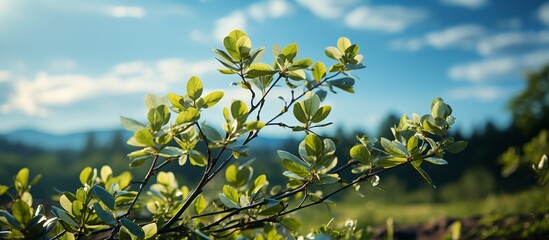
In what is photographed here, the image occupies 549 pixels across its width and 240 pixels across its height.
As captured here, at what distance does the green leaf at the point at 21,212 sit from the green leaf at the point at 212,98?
467 millimetres

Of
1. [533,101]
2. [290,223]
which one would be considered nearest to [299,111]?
[290,223]

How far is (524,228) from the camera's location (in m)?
3.70

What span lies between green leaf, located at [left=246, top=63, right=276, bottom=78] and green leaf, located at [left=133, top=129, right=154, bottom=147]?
0.30 meters

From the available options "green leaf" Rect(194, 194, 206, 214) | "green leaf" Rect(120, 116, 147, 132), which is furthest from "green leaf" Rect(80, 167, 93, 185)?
"green leaf" Rect(120, 116, 147, 132)

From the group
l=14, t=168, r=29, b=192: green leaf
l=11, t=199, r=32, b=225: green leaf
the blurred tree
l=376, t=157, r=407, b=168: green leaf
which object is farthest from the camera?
the blurred tree

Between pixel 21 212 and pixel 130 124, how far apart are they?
299 millimetres

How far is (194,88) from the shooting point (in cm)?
121

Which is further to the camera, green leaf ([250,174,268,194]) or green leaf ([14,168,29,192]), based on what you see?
green leaf ([14,168,29,192])

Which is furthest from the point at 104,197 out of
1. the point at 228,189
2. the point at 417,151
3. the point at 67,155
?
the point at 67,155

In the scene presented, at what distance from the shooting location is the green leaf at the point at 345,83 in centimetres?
138

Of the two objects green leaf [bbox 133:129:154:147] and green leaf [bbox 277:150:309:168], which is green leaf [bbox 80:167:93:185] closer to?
green leaf [bbox 133:129:154:147]

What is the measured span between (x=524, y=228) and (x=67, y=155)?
17.9m

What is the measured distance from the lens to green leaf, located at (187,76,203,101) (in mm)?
1209

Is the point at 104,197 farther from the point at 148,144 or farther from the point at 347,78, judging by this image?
the point at 347,78
